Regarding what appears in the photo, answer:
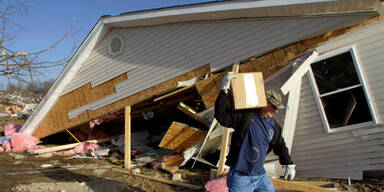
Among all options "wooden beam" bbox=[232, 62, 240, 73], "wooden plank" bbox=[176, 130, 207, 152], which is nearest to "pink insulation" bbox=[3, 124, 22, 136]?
"wooden plank" bbox=[176, 130, 207, 152]

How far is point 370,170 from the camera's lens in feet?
18.2

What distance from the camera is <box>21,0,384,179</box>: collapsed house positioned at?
557 centimetres

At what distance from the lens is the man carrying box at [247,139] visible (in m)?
3.03

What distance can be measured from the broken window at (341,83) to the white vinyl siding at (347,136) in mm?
151

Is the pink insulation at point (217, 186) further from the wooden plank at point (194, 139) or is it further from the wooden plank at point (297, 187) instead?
the wooden plank at point (194, 139)

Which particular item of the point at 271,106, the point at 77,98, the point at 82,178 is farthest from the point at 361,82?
the point at 77,98

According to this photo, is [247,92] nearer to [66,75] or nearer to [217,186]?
[217,186]

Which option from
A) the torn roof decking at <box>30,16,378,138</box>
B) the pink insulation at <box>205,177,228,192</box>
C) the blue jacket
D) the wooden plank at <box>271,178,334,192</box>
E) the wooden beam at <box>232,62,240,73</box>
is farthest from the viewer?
the wooden beam at <box>232,62,240,73</box>

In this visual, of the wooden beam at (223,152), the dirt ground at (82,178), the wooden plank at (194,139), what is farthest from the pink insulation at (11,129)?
the wooden beam at (223,152)

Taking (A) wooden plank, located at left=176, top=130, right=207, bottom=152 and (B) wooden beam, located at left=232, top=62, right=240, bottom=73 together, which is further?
(A) wooden plank, located at left=176, top=130, right=207, bottom=152

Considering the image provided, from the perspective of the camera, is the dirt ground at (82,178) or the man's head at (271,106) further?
the dirt ground at (82,178)

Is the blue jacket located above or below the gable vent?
below

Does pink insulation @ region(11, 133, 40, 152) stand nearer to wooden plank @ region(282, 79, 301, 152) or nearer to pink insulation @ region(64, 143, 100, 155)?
pink insulation @ region(64, 143, 100, 155)

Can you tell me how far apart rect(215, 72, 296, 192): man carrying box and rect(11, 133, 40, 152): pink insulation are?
30.3 ft
